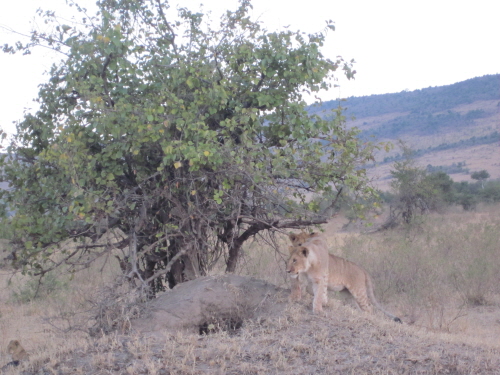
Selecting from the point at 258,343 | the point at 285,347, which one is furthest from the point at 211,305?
the point at 285,347

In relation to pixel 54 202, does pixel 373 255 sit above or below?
below

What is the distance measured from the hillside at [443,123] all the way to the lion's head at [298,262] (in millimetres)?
47123

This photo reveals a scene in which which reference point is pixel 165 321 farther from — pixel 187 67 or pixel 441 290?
pixel 441 290

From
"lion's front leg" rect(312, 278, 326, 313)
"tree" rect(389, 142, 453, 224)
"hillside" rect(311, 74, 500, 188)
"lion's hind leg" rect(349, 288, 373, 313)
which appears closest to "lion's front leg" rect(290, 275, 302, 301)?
"lion's front leg" rect(312, 278, 326, 313)

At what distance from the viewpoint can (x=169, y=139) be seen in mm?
6969

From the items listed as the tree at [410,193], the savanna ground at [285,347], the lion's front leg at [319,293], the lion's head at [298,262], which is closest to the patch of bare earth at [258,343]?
the savanna ground at [285,347]

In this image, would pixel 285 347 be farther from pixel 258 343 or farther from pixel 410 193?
pixel 410 193

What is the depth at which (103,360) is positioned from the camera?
5.45 m

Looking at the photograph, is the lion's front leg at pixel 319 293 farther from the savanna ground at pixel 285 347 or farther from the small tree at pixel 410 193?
the small tree at pixel 410 193

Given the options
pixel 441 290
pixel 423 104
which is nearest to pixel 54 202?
pixel 441 290

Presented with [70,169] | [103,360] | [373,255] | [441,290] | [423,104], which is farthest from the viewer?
[423,104]

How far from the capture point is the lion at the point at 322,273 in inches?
267

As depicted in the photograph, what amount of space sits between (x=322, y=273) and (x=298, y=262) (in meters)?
Result: 0.41

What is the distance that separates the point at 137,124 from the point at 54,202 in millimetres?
1569
